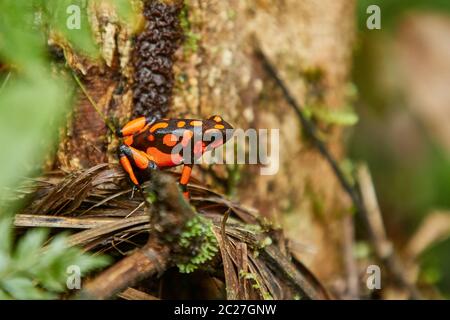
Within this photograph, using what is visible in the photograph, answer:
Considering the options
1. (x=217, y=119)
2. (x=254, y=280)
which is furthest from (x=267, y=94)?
(x=254, y=280)

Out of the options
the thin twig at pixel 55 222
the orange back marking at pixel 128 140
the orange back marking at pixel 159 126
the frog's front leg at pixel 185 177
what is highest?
the orange back marking at pixel 159 126

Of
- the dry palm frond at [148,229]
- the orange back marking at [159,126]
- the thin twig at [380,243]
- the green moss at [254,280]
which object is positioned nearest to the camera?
the dry palm frond at [148,229]

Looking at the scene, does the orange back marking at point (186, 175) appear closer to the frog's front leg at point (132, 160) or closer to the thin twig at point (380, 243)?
the frog's front leg at point (132, 160)

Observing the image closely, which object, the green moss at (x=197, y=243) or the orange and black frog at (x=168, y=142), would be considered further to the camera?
the orange and black frog at (x=168, y=142)

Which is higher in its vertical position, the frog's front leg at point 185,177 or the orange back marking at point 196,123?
the orange back marking at point 196,123

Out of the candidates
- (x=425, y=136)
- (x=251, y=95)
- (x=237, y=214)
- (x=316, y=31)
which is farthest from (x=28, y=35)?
(x=425, y=136)

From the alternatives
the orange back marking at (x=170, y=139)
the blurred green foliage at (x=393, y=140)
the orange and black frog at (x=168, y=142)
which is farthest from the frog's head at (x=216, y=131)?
the blurred green foliage at (x=393, y=140)

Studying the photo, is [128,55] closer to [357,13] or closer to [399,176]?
[357,13]

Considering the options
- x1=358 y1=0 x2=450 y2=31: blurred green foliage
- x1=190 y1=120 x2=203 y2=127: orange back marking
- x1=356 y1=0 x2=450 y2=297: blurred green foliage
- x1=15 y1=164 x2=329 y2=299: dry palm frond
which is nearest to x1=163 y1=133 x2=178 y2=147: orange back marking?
x1=190 y1=120 x2=203 y2=127: orange back marking

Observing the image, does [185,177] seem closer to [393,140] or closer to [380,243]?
[380,243]
